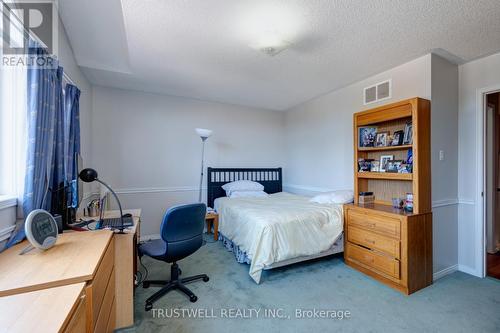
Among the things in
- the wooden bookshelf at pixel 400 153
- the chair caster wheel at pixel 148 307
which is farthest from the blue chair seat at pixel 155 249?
the wooden bookshelf at pixel 400 153

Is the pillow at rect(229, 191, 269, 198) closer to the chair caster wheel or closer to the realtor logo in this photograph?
the chair caster wheel

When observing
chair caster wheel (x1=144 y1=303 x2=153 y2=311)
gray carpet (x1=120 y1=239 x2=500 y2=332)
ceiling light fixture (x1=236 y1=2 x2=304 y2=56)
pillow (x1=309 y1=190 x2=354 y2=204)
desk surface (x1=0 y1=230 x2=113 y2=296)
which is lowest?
gray carpet (x1=120 y1=239 x2=500 y2=332)

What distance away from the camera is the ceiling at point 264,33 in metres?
1.79

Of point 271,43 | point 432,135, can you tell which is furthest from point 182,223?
point 432,135

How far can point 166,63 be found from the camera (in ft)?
9.14

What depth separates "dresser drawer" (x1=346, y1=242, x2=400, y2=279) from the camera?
7.58 ft

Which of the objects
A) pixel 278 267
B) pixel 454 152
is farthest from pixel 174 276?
pixel 454 152

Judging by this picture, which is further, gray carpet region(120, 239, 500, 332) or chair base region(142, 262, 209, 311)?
chair base region(142, 262, 209, 311)

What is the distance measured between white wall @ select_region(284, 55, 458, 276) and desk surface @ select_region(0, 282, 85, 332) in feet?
10.5

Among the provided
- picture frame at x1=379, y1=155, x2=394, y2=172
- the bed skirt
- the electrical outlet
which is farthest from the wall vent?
the bed skirt

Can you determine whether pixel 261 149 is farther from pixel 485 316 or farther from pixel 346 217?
pixel 485 316

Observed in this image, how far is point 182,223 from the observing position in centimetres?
210

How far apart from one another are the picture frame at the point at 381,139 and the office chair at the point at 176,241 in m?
2.34

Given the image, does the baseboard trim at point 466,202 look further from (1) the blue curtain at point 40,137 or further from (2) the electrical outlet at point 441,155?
(1) the blue curtain at point 40,137
